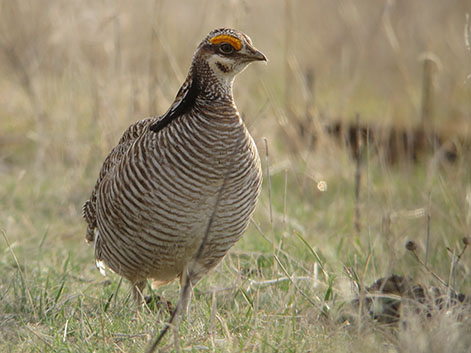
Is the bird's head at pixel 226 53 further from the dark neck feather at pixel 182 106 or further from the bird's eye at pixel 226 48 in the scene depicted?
the dark neck feather at pixel 182 106

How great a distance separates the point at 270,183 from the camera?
14.2 ft

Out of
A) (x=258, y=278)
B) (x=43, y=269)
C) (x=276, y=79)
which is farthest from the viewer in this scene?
(x=276, y=79)

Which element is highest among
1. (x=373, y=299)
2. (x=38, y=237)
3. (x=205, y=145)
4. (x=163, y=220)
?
(x=205, y=145)

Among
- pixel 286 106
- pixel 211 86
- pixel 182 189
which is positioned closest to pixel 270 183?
pixel 211 86

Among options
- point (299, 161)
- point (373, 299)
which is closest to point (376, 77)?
point (299, 161)

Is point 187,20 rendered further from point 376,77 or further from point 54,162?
point 54,162

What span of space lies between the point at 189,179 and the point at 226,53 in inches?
27.5

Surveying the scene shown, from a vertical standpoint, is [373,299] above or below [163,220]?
below

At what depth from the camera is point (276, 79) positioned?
37.9ft

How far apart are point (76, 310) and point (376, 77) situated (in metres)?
7.40

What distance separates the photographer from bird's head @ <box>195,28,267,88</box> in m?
3.77

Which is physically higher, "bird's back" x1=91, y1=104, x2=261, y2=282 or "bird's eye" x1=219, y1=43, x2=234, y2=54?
"bird's eye" x1=219, y1=43, x2=234, y2=54

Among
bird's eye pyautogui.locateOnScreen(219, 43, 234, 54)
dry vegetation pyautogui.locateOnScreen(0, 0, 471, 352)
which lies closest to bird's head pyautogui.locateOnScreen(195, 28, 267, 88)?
bird's eye pyautogui.locateOnScreen(219, 43, 234, 54)

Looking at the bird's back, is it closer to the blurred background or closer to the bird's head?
the bird's head
